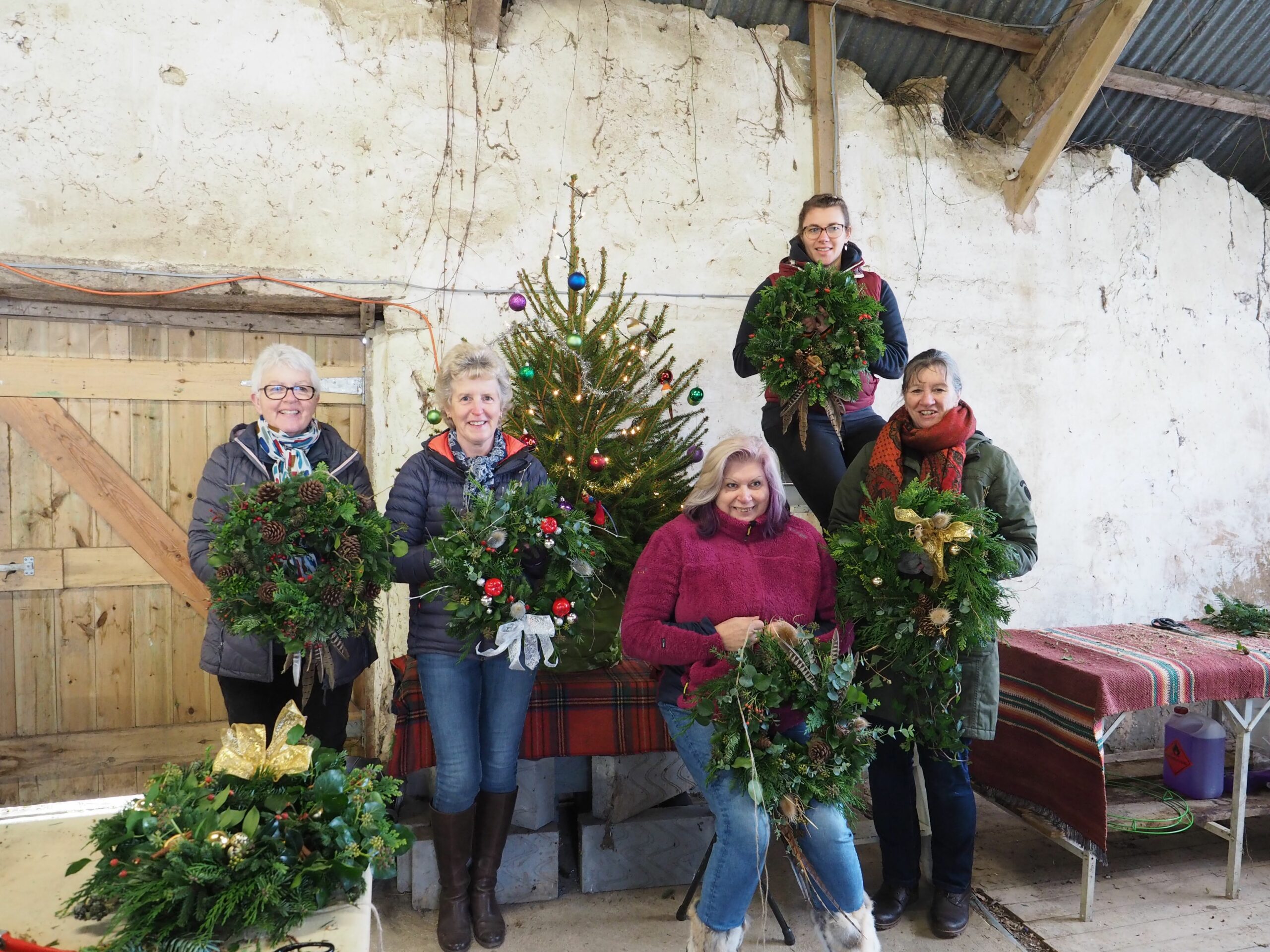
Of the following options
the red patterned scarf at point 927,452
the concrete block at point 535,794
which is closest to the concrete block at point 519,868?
the concrete block at point 535,794

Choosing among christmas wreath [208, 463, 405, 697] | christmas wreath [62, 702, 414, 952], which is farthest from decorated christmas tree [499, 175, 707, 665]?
christmas wreath [62, 702, 414, 952]

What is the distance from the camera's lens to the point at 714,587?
257cm

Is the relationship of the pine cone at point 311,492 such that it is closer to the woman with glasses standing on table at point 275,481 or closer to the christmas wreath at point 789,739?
the woman with glasses standing on table at point 275,481

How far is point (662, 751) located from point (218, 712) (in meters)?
2.13

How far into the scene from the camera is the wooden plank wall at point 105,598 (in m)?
3.73

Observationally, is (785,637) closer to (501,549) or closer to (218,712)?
(501,549)

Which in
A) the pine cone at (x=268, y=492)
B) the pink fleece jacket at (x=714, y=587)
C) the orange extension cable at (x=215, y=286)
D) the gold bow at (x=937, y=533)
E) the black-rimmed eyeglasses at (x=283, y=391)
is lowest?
the pink fleece jacket at (x=714, y=587)

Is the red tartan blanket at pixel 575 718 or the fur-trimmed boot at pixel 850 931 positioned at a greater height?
the red tartan blanket at pixel 575 718

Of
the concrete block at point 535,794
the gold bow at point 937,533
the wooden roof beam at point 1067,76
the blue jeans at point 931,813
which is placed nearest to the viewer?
the gold bow at point 937,533

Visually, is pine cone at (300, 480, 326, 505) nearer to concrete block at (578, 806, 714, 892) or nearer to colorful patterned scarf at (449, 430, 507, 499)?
colorful patterned scarf at (449, 430, 507, 499)

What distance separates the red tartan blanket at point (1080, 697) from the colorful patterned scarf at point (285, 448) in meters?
2.71

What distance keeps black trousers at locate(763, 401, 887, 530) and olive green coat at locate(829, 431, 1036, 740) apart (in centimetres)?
28

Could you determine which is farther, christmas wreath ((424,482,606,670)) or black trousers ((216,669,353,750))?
black trousers ((216,669,353,750))

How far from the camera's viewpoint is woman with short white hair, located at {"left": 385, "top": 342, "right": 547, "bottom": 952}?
2.66 meters
